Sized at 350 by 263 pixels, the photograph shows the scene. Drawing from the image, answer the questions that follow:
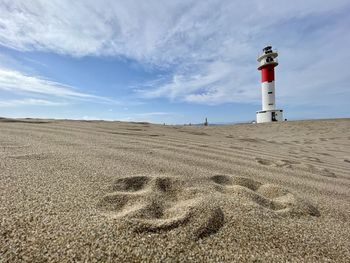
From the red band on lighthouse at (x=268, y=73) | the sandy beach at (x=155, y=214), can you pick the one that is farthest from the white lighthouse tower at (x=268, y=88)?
the sandy beach at (x=155, y=214)

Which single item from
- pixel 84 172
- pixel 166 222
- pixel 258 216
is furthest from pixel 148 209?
pixel 84 172

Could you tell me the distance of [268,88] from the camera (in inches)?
768

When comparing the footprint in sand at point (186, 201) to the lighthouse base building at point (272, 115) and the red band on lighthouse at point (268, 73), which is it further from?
the red band on lighthouse at point (268, 73)

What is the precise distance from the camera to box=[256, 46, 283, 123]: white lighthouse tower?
18938 millimetres

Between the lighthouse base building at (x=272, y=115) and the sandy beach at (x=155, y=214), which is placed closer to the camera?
the sandy beach at (x=155, y=214)

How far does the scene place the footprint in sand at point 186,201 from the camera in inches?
35.5

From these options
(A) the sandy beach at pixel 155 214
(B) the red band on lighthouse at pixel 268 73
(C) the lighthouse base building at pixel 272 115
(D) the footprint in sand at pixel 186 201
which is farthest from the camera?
(B) the red band on lighthouse at pixel 268 73

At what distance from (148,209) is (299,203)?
2.51 feet

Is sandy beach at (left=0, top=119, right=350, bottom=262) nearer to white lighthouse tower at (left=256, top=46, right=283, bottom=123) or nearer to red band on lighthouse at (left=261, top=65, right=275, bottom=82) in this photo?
white lighthouse tower at (left=256, top=46, right=283, bottom=123)

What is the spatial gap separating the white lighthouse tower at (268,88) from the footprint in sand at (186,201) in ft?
61.8

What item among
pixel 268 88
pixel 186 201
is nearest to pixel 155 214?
pixel 186 201

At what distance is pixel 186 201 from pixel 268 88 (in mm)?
20139

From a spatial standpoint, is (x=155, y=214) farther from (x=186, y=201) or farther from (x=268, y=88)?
(x=268, y=88)

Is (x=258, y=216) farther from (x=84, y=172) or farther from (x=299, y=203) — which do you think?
(x=84, y=172)
